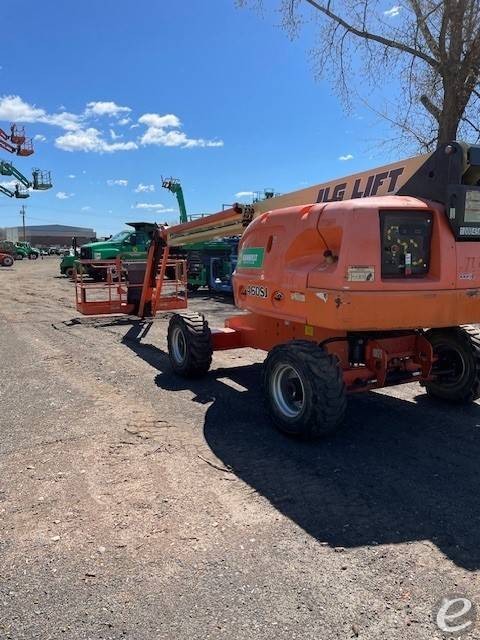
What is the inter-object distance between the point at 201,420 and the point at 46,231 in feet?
577

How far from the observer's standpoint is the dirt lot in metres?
2.66

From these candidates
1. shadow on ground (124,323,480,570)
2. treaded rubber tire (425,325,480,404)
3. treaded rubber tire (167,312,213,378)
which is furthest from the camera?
treaded rubber tire (167,312,213,378)

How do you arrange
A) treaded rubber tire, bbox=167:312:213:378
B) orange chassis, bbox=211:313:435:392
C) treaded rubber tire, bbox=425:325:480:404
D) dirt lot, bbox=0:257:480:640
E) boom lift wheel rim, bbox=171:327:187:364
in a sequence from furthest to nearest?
boom lift wheel rim, bbox=171:327:187:364
treaded rubber tire, bbox=167:312:213:378
treaded rubber tire, bbox=425:325:480:404
orange chassis, bbox=211:313:435:392
dirt lot, bbox=0:257:480:640

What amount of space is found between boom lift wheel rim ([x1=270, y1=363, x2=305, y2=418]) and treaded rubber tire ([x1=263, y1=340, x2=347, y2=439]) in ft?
0.68

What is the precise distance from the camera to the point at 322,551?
3170mm

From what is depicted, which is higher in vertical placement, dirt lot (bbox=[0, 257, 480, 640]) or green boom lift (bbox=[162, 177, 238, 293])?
green boom lift (bbox=[162, 177, 238, 293])

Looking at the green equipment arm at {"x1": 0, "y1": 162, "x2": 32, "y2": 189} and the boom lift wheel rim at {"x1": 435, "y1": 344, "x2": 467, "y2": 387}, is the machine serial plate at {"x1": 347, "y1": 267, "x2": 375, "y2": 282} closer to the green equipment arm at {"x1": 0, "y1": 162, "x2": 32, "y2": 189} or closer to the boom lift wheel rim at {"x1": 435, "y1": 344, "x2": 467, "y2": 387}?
the boom lift wheel rim at {"x1": 435, "y1": 344, "x2": 467, "y2": 387}

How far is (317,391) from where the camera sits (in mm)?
4508

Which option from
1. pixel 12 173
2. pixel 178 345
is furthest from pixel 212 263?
pixel 12 173

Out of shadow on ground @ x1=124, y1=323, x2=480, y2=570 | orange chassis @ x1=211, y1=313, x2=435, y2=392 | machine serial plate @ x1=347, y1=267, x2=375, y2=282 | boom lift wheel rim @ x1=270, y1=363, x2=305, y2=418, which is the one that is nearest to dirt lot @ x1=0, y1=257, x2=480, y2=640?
shadow on ground @ x1=124, y1=323, x2=480, y2=570

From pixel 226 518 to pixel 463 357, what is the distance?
3.41m

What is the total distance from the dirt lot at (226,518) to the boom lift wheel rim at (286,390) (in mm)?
286

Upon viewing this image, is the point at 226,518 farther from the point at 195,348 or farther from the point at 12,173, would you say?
the point at 12,173

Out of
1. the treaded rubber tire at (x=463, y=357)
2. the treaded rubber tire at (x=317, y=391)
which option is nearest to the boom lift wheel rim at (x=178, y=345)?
the treaded rubber tire at (x=317, y=391)
